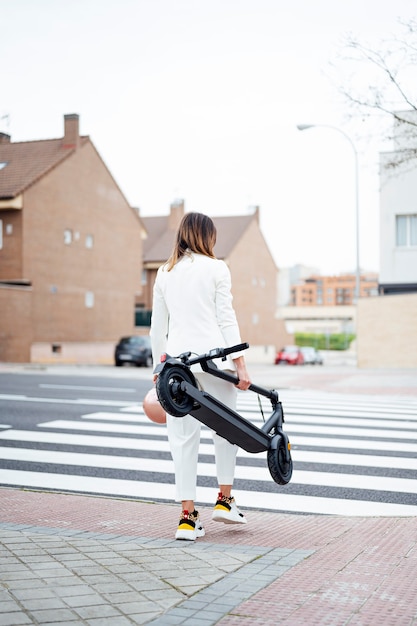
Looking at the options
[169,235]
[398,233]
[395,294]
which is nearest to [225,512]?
[395,294]

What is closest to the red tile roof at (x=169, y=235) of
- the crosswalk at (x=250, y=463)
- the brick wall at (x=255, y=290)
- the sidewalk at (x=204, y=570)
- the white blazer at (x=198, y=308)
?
the brick wall at (x=255, y=290)

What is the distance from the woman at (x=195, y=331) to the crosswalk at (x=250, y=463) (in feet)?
4.72

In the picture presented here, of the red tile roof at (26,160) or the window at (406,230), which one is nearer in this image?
the window at (406,230)

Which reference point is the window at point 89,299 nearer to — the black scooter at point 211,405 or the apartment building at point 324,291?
the black scooter at point 211,405

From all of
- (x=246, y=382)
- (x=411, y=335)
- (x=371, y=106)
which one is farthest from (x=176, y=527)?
(x=411, y=335)

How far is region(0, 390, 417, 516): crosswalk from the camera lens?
6.75 meters

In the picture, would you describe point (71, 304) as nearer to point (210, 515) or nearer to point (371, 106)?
point (371, 106)

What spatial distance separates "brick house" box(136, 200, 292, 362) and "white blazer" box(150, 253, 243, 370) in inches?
1880

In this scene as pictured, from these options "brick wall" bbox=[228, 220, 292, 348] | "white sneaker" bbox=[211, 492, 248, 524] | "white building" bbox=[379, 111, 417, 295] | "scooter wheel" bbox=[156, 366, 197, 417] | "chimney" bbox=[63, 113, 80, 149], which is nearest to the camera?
"scooter wheel" bbox=[156, 366, 197, 417]

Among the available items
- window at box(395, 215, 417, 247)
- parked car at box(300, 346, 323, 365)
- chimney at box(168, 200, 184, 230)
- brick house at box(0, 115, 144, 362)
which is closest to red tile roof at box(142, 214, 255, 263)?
chimney at box(168, 200, 184, 230)

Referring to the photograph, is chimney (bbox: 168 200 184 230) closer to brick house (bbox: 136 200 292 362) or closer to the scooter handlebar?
brick house (bbox: 136 200 292 362)

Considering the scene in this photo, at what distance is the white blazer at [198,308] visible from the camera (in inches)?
198

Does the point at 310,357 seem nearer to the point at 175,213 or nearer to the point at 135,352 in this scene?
the point at 175,213

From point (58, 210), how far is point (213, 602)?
36.0 meters
